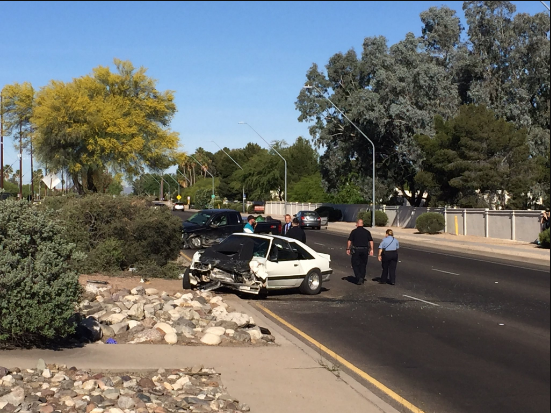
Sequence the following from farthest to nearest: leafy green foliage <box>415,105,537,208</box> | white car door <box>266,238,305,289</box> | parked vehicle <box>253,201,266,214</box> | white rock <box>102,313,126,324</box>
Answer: parked vehicle <box>253,201,266,214</box> → leafy green foliage <box>415,105,537,208</box> → white car door <box>266,238,305,289</box> → white rock <box>102,313,126,324</box>

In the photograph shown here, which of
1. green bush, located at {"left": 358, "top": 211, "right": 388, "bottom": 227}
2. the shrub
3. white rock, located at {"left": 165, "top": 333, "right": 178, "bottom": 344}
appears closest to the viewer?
white rock, located at {"left": 165, "top": 333, "right": 178, "bottom": 344}

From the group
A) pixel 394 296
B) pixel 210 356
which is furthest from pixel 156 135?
pixel 210 356

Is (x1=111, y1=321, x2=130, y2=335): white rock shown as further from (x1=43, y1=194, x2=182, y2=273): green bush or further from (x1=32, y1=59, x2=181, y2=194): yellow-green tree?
(x1=32, y1=59, x2=181, y2=194): yellow-green tree

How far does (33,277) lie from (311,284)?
917 centimetres

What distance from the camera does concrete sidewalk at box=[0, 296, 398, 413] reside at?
725cm

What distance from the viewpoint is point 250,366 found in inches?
342

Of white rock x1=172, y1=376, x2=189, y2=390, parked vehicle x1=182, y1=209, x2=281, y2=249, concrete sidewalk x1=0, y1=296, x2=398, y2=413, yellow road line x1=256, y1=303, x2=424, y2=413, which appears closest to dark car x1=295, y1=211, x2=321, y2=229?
parked vehicle x1=182, y1=209, x2=281, y2=249

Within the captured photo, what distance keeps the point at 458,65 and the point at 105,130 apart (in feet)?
91.7

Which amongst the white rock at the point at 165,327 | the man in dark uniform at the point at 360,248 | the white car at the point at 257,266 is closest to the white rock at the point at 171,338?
the white rock at the point at 165,327

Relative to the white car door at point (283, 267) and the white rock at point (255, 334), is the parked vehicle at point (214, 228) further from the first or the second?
the white rock at point (255, 334)

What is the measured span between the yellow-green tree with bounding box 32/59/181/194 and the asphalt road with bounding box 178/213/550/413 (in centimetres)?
2428

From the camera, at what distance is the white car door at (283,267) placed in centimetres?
1605

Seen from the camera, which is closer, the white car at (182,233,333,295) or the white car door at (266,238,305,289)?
the white car at (182,233,333,295)

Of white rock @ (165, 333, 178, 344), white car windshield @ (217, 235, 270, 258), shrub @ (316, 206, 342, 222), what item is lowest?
white rock @ (165, 333, 178, 344)
